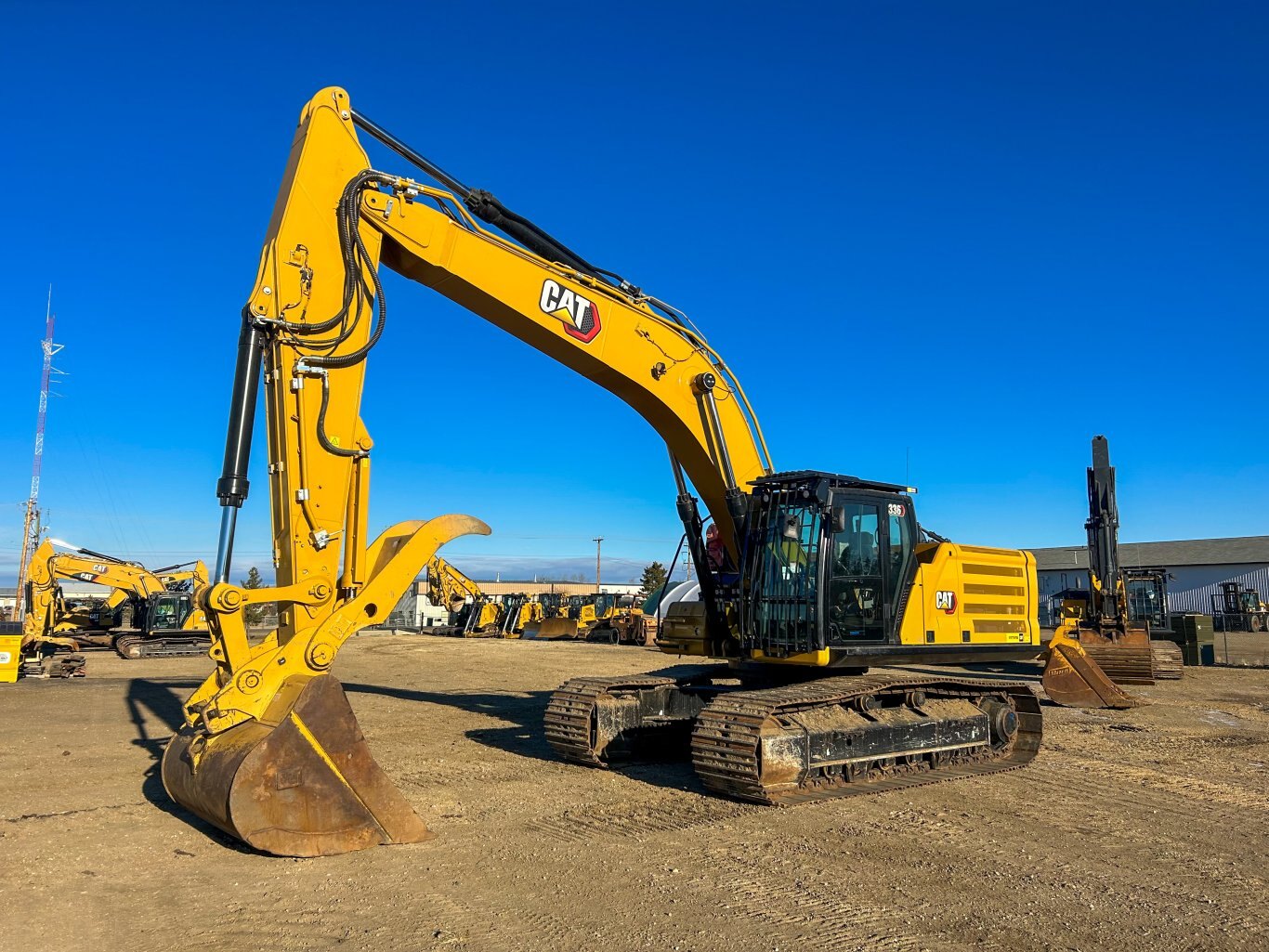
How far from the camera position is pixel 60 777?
940cm

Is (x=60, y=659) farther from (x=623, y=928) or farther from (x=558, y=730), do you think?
(x=623, y=928)

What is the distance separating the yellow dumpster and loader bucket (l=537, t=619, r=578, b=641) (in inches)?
905

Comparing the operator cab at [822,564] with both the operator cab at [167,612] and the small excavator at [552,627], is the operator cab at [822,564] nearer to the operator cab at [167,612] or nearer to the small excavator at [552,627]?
the operator cab at [167,612]

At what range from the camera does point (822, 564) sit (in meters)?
8.89

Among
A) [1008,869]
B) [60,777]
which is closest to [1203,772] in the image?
[1008,869]

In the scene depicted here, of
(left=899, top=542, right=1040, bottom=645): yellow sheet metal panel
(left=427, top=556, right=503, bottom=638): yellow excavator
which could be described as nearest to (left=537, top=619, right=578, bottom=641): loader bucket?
(left=427, top=556, right=503, bottom=638): yellow excavator

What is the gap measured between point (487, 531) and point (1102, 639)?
16569 millimetres

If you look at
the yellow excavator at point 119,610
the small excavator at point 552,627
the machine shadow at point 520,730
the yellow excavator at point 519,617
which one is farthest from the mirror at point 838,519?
the yellow excavator at point 519,617

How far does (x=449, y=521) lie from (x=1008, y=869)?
464 centimetres

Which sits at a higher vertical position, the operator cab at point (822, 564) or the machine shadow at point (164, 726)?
the operator cab at point (822, 564)

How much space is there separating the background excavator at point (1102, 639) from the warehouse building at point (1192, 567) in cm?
3345

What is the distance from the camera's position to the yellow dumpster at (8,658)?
65.2 ft

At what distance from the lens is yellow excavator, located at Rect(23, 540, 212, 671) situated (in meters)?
30.0

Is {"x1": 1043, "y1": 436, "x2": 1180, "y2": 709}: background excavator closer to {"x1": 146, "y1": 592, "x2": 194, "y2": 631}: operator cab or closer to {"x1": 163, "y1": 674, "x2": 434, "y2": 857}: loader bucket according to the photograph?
{"x1": 163, "y1": 674, "x2": 434, "y2": 857}: loader bucket
